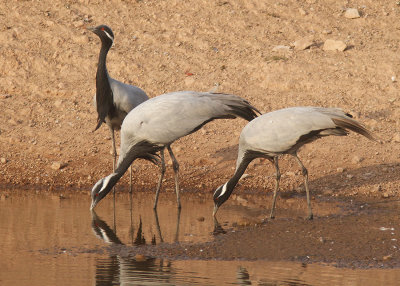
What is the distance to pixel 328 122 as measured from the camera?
351 inches

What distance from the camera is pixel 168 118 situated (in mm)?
9539

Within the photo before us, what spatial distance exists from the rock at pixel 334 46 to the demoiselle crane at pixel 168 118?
5430 millimetres

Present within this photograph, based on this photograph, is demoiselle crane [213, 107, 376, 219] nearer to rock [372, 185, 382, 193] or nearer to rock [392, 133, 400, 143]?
rock [372, 185, 382, 193]

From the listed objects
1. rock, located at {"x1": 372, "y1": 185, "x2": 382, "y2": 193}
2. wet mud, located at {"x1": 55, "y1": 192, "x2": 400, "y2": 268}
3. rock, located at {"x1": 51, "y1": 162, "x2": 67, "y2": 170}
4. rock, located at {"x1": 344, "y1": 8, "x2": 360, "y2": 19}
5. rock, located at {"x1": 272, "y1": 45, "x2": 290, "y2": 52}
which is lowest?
wet mud, located at {"x1": 55, "y1": 192, "x2": 400, "y2": 268}

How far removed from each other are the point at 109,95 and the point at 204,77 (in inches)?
144

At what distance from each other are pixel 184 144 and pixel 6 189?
278 cm

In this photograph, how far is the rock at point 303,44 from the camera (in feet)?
48.6

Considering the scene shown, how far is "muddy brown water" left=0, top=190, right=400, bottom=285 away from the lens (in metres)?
7.13

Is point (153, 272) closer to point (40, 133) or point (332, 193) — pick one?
point (332, 193)

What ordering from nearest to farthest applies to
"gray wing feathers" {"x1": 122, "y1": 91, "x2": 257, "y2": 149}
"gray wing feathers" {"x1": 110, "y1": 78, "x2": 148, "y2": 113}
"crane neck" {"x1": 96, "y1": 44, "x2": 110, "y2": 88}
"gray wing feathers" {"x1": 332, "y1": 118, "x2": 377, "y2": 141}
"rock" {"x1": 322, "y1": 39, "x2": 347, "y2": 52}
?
"gray wing feathers" {"x1": 332, "y1": 118, "x2": 377, "y2": 141}
"gray wing feathers" {"x1": 122, "y1": 91, "x2": 257, "y2": 149}
"crane neck" {"x1": 96, "y1": 44, "x2": 110, "y2": 88}
"gray wing feathers" {"x1": 110, "y1": 78, "x2": 148, "y2": 113}
"rock" {"x1": 322, "y1": 39, "x2": 347, "y2": 52}

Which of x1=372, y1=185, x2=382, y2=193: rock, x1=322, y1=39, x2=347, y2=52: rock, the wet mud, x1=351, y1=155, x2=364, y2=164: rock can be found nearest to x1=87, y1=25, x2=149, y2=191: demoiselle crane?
the wet mud

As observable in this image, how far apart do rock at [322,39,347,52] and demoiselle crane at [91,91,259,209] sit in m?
5.43

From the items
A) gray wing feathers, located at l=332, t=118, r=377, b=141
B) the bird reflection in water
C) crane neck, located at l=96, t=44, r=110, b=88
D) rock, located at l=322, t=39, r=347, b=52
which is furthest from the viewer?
rock, located at l=322, t=39, r=347, b=52

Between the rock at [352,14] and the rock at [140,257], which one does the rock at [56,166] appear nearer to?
the rock at [140,257]
